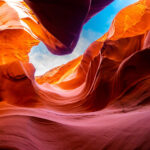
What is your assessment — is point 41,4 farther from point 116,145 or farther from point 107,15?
point 107,15

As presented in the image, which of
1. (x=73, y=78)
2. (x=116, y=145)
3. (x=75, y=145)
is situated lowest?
(x=73, y=78)

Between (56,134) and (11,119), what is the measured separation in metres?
0.60

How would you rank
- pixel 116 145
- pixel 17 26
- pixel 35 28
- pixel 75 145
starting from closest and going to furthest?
pixel 116 145, pixel 75 145, pixel 17 26, pixel 35 28

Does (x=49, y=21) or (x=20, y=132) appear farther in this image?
(x=49, y=21)

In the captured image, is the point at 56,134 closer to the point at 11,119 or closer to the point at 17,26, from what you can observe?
the point at 11,119

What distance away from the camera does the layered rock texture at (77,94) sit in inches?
58.7

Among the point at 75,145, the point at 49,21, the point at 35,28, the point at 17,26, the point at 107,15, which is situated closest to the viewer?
the point at 75,145

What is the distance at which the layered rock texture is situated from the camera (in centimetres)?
149

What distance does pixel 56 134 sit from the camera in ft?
5.74

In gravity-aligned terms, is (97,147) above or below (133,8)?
below

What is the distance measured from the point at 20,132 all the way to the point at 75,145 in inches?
24.4

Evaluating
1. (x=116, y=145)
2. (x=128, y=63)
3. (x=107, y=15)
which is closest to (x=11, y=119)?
(x=116, y=145)

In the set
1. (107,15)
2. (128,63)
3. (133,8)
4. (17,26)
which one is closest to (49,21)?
Result: (17,26)

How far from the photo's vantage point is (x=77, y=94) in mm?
4301
